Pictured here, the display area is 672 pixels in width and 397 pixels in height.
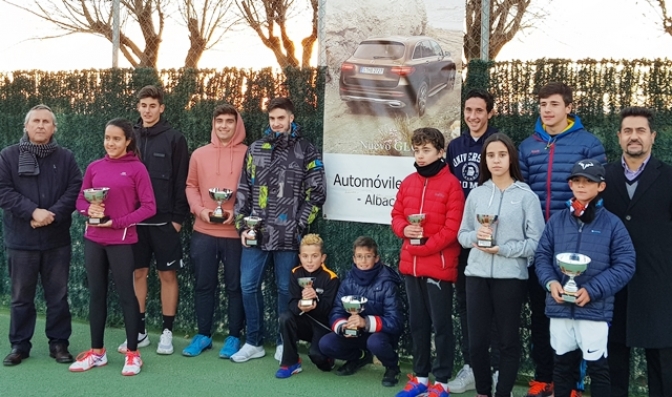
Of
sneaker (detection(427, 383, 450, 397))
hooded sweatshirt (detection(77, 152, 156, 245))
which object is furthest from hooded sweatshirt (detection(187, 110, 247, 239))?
sneaker (detection(427, 383, 450, 397))

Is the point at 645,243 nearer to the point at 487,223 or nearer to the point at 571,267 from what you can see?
the point at 571,267

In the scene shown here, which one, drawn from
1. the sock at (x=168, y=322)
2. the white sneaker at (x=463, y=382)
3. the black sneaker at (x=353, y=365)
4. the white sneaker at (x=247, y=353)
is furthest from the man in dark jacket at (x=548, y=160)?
the sock at (x=168, y=322)

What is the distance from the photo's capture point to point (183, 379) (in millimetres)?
5086

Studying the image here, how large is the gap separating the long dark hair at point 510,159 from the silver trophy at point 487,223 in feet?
0.99

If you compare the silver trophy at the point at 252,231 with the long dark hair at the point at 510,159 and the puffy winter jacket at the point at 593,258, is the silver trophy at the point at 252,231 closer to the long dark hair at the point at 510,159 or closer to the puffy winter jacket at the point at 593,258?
the long dark hair at the point at 510,159

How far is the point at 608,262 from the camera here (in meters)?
3.99

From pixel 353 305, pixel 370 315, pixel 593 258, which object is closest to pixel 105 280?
pixel 353 305

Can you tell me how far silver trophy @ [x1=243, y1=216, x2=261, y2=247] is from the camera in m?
5.32

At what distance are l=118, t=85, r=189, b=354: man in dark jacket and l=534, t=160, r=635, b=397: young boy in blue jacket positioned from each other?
2.96m

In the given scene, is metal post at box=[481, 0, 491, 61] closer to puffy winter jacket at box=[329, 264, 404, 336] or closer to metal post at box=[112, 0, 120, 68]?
puffy winter jacket at box=[329, 264, 404, 336]

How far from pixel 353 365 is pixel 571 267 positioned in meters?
2.00

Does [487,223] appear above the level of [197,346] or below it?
above

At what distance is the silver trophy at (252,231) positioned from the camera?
5.32m

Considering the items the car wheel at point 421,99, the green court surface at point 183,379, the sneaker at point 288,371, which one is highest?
the car wheel at point 421,99
